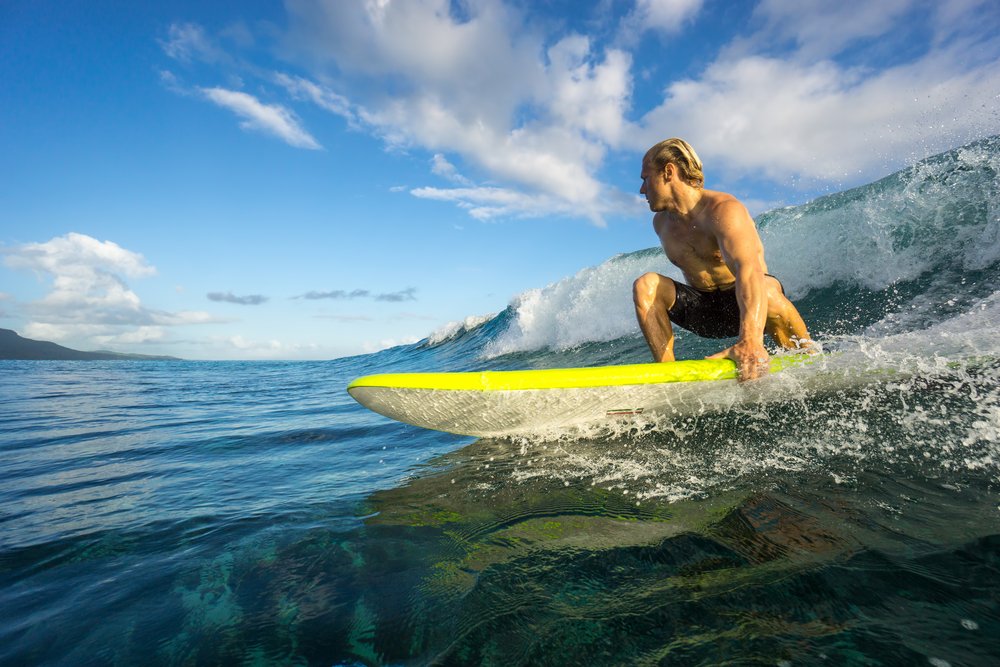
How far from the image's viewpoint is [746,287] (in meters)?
2.76

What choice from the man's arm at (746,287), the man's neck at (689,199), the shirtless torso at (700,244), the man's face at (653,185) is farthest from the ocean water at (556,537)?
the man's face at (653,185)

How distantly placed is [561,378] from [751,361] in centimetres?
104

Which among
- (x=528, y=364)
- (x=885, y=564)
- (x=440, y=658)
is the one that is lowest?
(x=440, y=658)

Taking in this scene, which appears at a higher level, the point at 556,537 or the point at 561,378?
the point at 561,378

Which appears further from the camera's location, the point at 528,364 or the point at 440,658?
the point at 528,364

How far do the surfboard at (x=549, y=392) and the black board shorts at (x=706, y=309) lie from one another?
73 centimetres

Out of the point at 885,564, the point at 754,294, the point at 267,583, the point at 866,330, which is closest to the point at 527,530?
the point at 267,583

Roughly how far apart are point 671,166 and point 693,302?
992 millimetres

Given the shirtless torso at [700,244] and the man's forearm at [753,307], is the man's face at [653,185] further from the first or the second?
the man's forearm at [753,307]

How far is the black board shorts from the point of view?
138 inches

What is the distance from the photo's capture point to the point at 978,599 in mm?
1189

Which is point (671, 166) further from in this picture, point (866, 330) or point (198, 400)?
point (198, 400)

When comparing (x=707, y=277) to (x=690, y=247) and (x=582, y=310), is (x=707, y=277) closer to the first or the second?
(x=690, y=247)

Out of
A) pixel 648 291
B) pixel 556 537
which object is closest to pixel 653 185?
pixel 648 291
